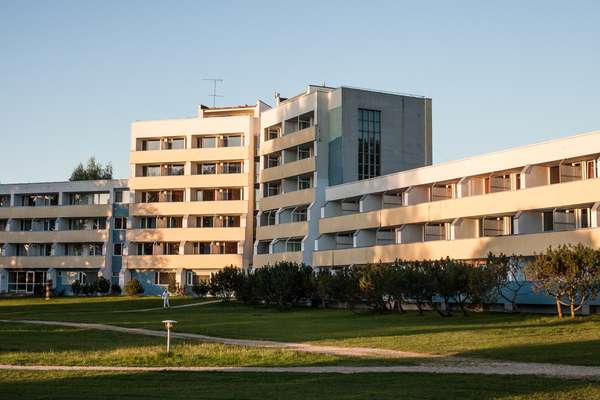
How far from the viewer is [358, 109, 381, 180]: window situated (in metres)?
83.9

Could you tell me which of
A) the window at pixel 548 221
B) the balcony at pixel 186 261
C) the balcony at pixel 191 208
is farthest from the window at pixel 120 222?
the window at pixel 548 221

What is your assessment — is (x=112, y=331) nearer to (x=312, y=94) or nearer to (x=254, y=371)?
(x=254, y=371)

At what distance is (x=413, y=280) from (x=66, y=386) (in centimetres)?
3385

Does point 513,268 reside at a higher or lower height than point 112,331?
higher

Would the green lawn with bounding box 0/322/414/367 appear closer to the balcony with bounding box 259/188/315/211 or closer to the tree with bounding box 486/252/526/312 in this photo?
the tree with bounding box 486/252/526/312

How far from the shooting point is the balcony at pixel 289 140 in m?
85.3

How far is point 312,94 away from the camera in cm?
8569

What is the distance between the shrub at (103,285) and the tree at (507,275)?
2217 inches

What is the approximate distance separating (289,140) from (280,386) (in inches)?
2714

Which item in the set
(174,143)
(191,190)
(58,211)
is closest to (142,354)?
(191,190)

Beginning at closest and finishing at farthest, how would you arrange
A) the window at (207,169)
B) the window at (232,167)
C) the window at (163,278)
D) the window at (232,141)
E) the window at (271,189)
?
the window at (271,189)
the window at (232,167)
the window at (232,141)
the window at (163,278)
the window at (207,169)

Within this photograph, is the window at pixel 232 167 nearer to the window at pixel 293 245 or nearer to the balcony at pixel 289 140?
the balcony at pixel 289 140

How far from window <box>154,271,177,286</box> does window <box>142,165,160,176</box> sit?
11.9 metres

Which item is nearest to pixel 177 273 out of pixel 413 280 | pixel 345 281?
pixel 345 281
